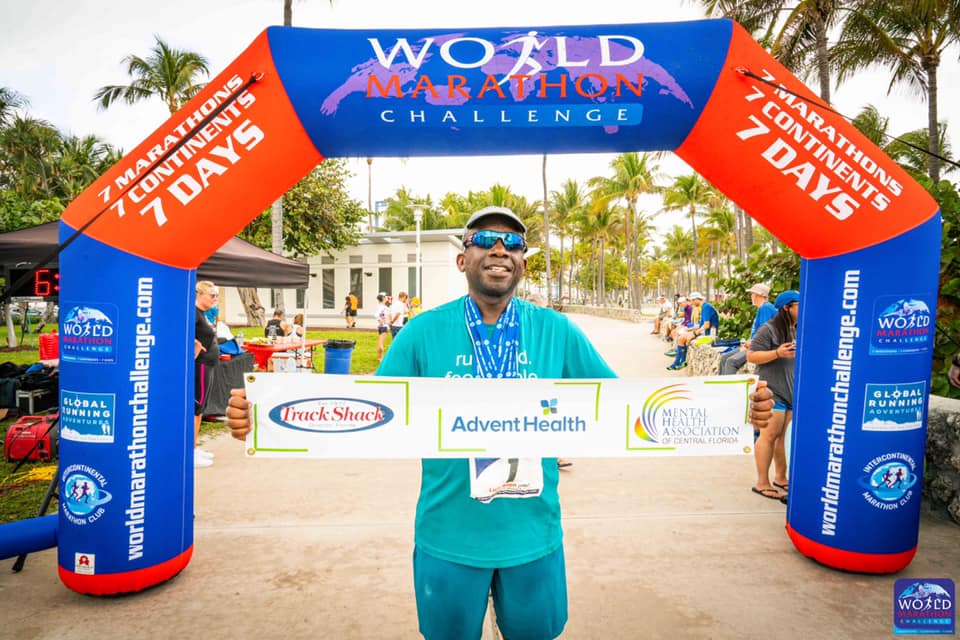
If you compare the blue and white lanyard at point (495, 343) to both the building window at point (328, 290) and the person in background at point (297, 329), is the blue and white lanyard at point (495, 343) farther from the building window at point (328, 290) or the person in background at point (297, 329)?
the building window at point (328, 290)

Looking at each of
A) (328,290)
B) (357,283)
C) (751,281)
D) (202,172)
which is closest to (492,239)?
(202,172)

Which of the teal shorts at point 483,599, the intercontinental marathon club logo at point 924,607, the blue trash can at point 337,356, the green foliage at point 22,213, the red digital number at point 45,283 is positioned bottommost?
the intercontinental marathon club logo at point 924,607

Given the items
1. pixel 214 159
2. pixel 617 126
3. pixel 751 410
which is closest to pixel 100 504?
pixel 214 159

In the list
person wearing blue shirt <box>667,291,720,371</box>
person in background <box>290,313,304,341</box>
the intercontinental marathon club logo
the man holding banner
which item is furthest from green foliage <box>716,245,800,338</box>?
person in background <box>290,313,304,341</box>

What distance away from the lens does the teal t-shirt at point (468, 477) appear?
192 centimetres

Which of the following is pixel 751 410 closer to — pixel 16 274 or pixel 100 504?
pixel 100 504

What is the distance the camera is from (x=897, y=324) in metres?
3.33

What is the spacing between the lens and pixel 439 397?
88.5 inches

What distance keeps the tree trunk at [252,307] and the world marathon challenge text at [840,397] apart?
2233 centimetres

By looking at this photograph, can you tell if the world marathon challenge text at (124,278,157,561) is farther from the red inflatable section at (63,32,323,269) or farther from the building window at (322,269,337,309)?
the building window at (322,269,337,309)

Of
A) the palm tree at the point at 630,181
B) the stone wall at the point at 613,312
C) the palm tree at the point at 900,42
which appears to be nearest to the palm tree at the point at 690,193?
the palm tree at the point at 630,181

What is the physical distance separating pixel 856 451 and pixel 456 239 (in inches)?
973

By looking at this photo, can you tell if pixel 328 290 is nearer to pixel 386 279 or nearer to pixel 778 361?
pixel 386 279

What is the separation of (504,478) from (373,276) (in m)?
26.7
